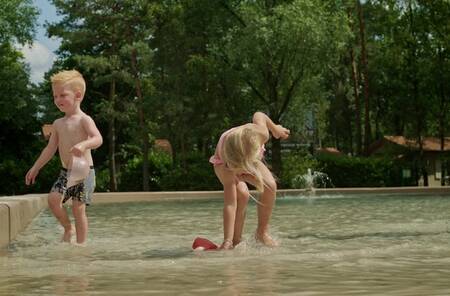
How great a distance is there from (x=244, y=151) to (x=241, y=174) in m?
0.31

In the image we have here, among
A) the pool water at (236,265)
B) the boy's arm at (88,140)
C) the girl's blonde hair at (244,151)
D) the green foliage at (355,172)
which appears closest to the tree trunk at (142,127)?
the green foliage at (355,172)

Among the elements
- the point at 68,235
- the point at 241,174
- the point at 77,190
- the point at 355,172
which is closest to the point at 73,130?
the point at 77,190

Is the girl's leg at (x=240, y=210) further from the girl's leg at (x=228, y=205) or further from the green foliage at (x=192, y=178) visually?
the green foliage at (x=192, y=178)

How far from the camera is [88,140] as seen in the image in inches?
283

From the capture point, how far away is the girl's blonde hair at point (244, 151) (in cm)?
655

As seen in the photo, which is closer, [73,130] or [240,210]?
[240,210]

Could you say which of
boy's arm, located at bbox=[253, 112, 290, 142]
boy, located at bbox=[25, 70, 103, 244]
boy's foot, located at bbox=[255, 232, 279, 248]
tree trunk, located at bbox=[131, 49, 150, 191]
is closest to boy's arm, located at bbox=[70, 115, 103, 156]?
boy, located at bbox=[25, 70, 103, 244]

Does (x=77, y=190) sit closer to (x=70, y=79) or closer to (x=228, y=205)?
(x=70, y=79)

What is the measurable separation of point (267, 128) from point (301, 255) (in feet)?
5.31

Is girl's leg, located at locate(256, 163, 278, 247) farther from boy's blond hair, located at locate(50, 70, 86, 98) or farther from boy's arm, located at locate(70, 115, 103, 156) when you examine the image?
boy's blond hair, located at locate(50, 70, 86, 98)

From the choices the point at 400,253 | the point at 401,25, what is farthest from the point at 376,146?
the point at 400,253

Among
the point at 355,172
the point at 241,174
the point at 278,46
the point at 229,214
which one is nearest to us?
the point at 229,214

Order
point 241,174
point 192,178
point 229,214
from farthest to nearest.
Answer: point 192,178 → point 241,174 → point 229,214

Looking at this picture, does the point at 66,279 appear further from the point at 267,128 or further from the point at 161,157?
the point at 161,157
